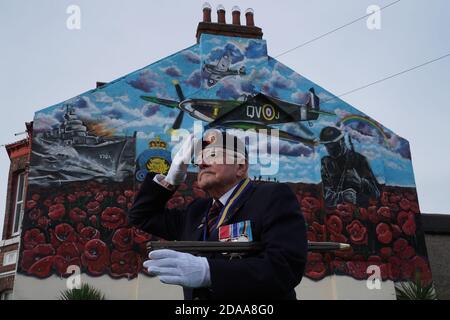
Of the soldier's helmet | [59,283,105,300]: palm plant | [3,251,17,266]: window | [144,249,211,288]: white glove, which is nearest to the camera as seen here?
[144,249,211,288]: white glove

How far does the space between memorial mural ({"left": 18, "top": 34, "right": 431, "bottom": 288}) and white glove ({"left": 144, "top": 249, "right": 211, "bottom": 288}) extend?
8.29 metres

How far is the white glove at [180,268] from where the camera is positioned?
230 centimetres

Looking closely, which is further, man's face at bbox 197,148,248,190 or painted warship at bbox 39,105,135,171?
painted warship at bbox 39,105,135,171

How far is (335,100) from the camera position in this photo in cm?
1268

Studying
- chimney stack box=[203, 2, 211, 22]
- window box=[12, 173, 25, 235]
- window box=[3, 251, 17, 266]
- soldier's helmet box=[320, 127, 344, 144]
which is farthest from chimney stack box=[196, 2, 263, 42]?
window box=[3, 251, 17, 266]

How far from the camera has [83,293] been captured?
9.65 meters

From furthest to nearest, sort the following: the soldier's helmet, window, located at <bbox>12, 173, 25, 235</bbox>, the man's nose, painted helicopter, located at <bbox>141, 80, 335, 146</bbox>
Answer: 1. window, located at <bbox>12, 173, 25, 235</bbox>
2. the soldier's helmet
3. painted helicopter, located at <bbox>141, 80, 335, 146</bbox>
4. the man's nose

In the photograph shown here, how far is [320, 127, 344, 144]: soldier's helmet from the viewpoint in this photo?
12.2 metres

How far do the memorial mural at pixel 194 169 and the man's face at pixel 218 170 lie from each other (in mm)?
7734

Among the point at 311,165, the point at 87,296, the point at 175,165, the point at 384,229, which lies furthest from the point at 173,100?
the point at 175,165

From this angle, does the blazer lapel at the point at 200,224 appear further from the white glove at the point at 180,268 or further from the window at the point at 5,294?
the window at the point at 5,294

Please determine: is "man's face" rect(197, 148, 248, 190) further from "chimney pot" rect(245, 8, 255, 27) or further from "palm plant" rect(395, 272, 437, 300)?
"chimney pot" rect(245, 8, 255, 27)

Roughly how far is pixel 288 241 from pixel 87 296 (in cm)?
800

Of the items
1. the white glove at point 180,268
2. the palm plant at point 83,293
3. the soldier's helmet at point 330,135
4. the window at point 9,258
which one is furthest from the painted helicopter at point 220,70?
the white glove at point 180,268
